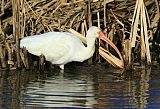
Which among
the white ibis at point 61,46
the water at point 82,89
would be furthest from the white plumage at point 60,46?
the water at point 82,89

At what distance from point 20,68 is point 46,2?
2.05 m

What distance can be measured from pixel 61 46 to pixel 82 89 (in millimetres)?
2287

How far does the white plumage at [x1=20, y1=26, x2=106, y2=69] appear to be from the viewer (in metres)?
12.2

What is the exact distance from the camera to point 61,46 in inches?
485

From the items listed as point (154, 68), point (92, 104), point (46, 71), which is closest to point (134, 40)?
point (154, 68)

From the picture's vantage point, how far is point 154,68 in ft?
40.9

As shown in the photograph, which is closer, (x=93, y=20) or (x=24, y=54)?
(x=24, y=54)

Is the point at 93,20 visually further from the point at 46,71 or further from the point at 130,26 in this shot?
the point at 46,71

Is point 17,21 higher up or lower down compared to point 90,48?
higher up

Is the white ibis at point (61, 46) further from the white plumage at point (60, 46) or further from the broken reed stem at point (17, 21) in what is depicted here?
the broken reed stem at point (17, 21)

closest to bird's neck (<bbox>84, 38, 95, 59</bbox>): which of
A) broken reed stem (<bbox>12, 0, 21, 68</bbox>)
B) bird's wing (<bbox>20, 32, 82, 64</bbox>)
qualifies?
bird's wing (<bbox>20, 32, 82, 64</bbox>)

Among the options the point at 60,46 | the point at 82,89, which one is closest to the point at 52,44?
the point at 60,46

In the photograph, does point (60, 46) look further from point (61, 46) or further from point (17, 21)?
point (17, 21)

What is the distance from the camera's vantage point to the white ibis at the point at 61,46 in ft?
40.2
